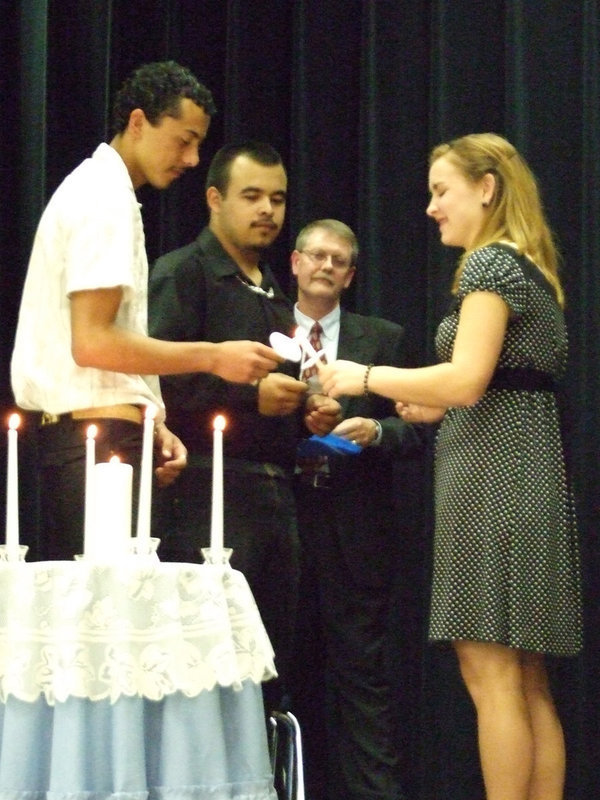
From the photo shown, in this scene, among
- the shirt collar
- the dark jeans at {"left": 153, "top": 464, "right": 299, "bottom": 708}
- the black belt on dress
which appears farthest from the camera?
the shirt collar

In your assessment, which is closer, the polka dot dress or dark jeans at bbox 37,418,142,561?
dark jeans at bbox 37,418,142,561

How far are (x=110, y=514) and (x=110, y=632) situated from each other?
18 cm

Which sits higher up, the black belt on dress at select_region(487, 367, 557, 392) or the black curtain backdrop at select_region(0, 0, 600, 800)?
the black curtain backdrop at select_region(0, 0, 600, 800)

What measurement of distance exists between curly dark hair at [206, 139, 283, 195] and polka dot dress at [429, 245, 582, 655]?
93 centimetres

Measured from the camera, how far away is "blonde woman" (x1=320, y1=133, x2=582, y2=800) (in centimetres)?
244

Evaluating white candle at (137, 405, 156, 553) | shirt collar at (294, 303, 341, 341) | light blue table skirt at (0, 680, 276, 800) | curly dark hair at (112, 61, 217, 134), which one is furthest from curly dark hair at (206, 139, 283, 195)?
light blue table skirt at (0, 680, 276, 800)

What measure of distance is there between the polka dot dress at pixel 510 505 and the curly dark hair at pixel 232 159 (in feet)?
3.05

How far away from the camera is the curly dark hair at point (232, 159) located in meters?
3.28

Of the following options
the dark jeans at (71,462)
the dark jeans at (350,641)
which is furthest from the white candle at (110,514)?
the dark jeans at (350,641)

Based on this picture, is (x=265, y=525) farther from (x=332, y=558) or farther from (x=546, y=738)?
(x=546, y=738)

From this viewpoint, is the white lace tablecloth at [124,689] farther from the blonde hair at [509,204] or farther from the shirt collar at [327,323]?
the shirt collar at [327,323]

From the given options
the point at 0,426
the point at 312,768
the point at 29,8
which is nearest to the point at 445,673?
the point at 312,768

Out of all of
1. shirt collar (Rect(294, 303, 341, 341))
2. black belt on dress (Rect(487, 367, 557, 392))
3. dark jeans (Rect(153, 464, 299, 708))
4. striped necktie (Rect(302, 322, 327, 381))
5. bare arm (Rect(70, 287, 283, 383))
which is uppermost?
shirt collar (Rect(294, 303, 341, 341))

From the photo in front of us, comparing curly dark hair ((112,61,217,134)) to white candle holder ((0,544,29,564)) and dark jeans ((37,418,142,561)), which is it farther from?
white candle holder ((0,544,29,564))
